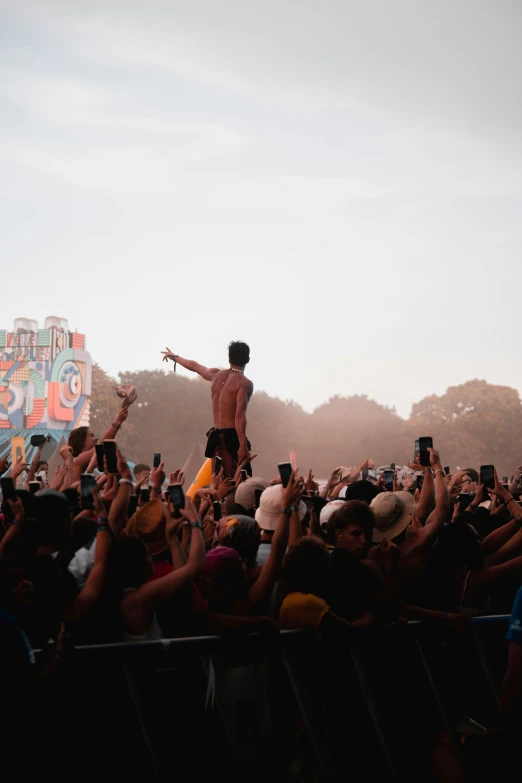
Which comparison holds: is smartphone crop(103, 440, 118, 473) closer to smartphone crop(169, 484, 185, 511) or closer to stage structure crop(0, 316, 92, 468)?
smartphone crop(169, 484, 185, 511)

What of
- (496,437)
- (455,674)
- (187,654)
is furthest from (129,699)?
(496,437)

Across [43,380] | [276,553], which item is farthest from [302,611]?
[43,380]

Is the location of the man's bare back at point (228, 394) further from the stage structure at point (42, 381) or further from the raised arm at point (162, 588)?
the stage structure at point (42, 381)

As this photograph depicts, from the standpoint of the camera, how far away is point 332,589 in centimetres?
419

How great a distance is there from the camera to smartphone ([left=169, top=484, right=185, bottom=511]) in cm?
390

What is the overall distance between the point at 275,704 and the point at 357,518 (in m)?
0.98

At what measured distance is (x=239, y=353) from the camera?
874 cm

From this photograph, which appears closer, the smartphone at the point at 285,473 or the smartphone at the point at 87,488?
the smartphone at the point at 87,488

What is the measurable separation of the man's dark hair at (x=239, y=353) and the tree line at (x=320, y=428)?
6031 cm

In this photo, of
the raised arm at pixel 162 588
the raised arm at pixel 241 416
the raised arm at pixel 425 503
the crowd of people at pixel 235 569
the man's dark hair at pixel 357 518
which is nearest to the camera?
the crowd of people at pixel 235 569

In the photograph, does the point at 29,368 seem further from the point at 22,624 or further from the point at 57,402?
the point at 22,624

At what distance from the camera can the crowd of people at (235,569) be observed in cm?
343

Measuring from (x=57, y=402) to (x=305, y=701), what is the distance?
2279 inches

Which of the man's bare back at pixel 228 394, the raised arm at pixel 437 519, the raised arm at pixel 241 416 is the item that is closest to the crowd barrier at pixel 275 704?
the raised arm at pixel 437 519
